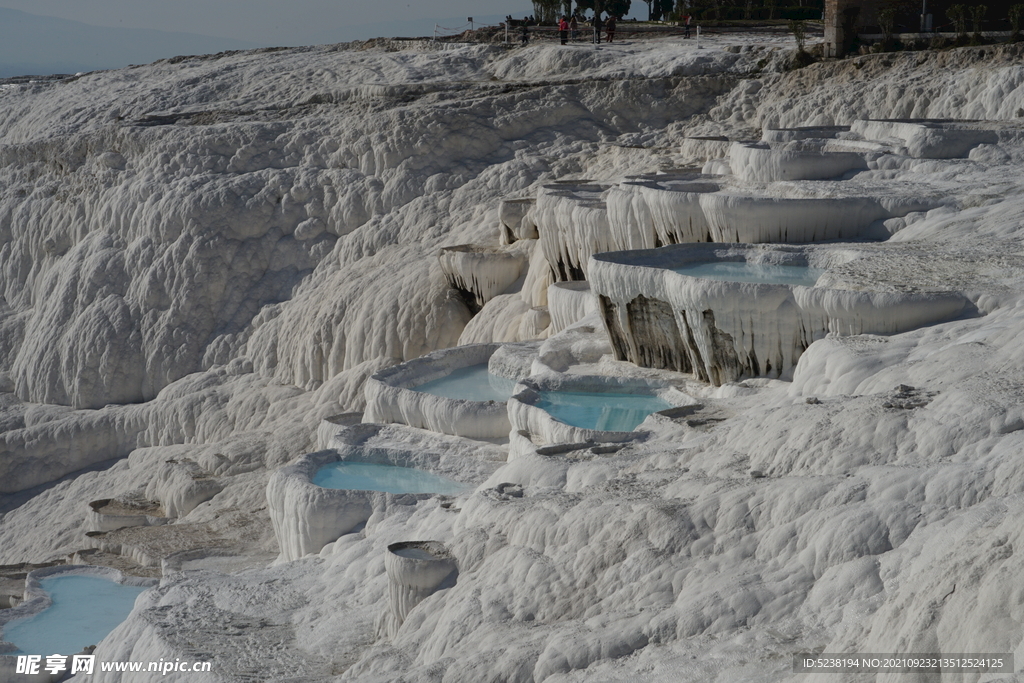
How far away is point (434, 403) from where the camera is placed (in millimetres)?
12234

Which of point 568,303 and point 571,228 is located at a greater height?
point 571,228

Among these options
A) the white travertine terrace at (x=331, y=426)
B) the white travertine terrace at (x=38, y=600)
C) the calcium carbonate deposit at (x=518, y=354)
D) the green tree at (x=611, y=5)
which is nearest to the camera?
the calcium carbonate deposit at (x=518, y=354)

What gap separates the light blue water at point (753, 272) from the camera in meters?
10.5

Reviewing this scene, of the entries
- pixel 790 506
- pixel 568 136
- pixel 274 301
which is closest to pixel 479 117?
pixel 568 136

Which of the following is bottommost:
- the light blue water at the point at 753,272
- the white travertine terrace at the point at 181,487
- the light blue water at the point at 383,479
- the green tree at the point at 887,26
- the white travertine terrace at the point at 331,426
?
the white travertine terrace at the point at 181,487

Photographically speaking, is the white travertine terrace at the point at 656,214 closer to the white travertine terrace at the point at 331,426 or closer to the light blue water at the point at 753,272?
the light blue water at the point at 753,272

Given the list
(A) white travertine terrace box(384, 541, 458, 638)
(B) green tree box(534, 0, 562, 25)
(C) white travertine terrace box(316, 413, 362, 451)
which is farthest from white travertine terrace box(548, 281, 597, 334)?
(B) green tree box(534, 0, 562, 25)

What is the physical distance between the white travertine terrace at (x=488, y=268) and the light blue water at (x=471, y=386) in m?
3.37

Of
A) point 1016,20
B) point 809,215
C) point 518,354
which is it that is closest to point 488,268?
point 518,354

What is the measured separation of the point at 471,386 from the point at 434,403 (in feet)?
3.39

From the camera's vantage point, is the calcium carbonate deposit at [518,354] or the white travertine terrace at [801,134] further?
the white travertine terrace at [801,134]

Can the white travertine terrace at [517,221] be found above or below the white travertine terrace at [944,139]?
below

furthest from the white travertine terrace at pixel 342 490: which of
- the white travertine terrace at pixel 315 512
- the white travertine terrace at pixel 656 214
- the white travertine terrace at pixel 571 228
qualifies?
the white travertine terrace at pixel 571 228

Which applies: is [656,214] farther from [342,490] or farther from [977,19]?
[977,19]
